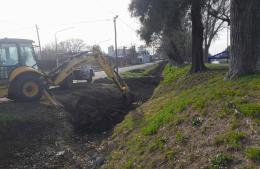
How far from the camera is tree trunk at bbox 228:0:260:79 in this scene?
10977 mm

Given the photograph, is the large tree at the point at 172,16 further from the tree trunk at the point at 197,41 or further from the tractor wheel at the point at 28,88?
the tractor wheel at the point at 28,88

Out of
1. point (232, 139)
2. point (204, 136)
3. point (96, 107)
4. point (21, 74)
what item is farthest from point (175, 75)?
point (232, 139)

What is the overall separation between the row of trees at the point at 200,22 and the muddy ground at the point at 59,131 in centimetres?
465

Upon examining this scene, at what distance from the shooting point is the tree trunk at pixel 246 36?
432 inches

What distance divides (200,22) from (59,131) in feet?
34.1

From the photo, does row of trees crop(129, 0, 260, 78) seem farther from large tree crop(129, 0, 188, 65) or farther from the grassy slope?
the grassy slope

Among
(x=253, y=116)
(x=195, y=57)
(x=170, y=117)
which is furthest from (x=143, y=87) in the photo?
(x=253, y=116)

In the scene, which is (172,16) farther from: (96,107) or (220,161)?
(220,161)

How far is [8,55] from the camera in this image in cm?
1603

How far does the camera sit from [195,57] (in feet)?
65.5

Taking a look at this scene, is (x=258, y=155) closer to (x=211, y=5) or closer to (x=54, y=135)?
(x=54, y=135)

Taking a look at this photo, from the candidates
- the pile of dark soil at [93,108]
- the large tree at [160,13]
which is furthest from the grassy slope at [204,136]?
the large tree at [160,13]

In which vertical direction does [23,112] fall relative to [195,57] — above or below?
below

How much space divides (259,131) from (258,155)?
808mm
